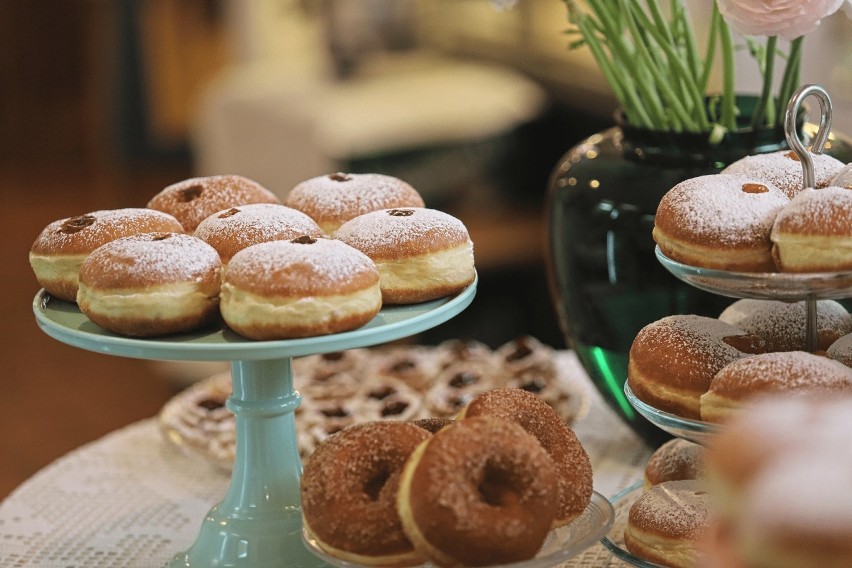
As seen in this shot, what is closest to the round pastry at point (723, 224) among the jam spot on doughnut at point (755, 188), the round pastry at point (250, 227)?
the jam spot on doughnut at point (755, 188)

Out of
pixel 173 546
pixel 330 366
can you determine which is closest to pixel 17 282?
pixel 330 366

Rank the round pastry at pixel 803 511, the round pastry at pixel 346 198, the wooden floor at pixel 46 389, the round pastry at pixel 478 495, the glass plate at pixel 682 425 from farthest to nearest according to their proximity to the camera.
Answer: the wooden floor at pixel 46 389
the round pastry at pixel 346 198
the glass plate at pixel 682 425
the round pastry at pixel 478 495
the round pastry at pixel 803 511

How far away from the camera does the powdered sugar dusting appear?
2.73ft

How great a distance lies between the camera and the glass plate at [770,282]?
79 centimetres

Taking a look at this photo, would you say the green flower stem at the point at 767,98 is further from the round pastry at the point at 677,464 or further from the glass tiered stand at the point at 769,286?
the round pastry at the point at 677,464

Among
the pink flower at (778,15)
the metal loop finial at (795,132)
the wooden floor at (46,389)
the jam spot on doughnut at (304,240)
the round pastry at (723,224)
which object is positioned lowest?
the wooden floor at (46,389)

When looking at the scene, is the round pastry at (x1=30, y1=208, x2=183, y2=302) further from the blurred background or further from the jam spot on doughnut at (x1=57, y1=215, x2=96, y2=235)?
the blurred background

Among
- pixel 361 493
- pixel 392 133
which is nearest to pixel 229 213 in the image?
pixel 361 493

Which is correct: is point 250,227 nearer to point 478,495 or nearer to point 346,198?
point 346,198

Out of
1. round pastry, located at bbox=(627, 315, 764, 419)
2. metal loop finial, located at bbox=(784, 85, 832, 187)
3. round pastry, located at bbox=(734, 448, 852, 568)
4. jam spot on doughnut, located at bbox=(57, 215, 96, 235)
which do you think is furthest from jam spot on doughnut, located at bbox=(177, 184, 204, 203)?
round pastry, located at bbox=(734, 448, 852, 568)

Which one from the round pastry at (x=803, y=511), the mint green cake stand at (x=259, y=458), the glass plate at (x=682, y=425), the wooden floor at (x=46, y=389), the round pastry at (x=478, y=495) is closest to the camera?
the round pastry at (x=803, y=511)

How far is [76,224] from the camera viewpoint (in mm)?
1003

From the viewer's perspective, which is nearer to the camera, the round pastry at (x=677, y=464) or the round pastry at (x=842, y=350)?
the round pastry at (x=842, y=350)

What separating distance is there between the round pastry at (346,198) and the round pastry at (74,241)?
14cm
